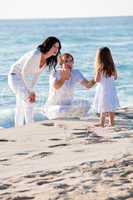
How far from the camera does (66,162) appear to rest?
5.59 meters

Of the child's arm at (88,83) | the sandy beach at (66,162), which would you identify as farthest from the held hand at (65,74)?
the sandy beach at (66,162)

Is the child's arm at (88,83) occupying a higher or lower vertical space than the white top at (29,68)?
lower

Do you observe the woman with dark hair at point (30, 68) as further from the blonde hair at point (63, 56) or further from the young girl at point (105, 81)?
the young girl at point (105, 81)

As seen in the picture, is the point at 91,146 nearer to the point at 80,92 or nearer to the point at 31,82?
the point at 31,82

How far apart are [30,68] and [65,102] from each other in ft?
2.67

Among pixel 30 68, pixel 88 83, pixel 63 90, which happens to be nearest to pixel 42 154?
pixel 30 68

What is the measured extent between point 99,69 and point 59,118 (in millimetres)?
775

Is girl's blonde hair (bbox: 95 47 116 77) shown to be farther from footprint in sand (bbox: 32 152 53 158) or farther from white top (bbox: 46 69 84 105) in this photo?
footprint in sand (bbox: 32 152 53 158)

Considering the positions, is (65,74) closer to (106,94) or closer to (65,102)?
(65,102)

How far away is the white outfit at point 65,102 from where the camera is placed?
8.37 metres

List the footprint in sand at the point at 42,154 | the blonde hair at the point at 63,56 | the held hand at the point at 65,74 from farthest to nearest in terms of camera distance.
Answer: the held hand at the point at 65,74, the blonde hair at the point at 63,56, the footprint in sand at the point at 42,154

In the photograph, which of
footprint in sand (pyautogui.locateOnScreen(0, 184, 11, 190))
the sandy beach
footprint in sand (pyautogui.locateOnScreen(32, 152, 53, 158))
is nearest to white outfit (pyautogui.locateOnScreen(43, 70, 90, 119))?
the sandy beach

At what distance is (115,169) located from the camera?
17.2 ft

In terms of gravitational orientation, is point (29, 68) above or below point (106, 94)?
above
